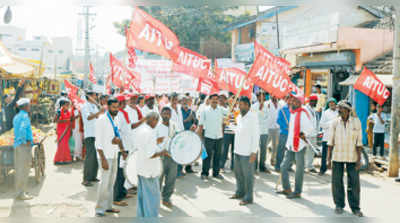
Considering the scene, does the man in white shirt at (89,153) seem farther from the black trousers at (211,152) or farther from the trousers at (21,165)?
the black trousers at (211,152)

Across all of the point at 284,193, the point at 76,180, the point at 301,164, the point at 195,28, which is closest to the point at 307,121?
the point at 301,164

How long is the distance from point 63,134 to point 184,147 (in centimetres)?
506

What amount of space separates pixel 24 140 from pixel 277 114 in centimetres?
575

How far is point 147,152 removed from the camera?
4832 millimetres

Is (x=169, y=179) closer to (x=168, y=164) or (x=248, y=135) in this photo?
(x=168, y=164)

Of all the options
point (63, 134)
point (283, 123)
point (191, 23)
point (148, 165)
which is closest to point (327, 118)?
point (283, 123)

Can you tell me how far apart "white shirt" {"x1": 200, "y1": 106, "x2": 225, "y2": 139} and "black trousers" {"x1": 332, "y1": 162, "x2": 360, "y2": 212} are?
9.26 ft

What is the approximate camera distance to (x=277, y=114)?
916 centimetres

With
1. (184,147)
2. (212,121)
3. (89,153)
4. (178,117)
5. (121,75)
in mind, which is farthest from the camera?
(121,75)

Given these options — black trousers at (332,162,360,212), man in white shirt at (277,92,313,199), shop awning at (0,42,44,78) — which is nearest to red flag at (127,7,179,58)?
man in white shirt at (277,92,313,199)

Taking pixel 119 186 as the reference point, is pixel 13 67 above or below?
above

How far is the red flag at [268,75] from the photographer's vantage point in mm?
7512

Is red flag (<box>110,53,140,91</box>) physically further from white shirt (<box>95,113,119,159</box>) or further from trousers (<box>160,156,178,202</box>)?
white shirt (<box>95,113,119,159</box>)

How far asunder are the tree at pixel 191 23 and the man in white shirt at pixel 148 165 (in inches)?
760
